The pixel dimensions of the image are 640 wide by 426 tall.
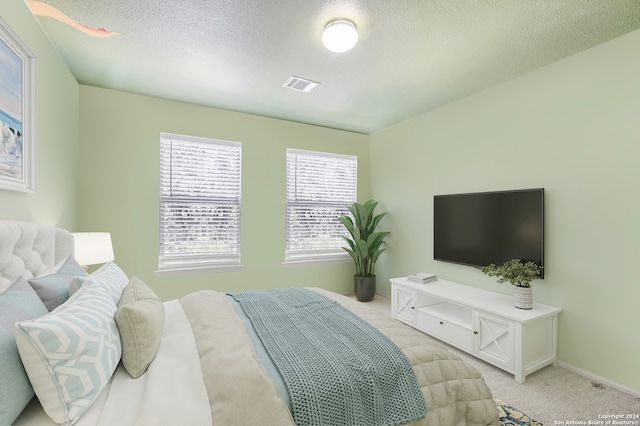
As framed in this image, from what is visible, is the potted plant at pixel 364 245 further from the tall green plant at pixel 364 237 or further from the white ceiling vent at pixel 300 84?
the white ceiling vent at pixel 300 84

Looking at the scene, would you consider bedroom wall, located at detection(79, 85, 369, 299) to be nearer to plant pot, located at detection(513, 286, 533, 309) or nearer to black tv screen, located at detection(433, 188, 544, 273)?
black tv screen, located at detection(433, 188, 544, 273)

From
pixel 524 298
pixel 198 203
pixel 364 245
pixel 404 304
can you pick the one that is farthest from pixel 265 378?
pixel 364 245

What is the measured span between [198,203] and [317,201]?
164 cm

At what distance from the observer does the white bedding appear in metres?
0.94

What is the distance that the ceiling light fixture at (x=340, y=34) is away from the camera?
79.4 inches

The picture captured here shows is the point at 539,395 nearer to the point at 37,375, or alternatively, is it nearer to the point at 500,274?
the point at 500,274

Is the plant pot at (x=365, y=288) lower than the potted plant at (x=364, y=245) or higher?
lower

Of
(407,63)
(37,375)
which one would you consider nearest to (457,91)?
(407,63)

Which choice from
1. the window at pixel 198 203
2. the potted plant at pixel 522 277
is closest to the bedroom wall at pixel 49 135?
the window at pixel 198 203

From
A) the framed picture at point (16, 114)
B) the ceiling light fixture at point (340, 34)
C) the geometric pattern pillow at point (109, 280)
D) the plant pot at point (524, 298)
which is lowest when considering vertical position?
the plant pot at point (524, 298)

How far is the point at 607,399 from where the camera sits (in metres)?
2.06

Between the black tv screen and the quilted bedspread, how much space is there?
1702 millimetres

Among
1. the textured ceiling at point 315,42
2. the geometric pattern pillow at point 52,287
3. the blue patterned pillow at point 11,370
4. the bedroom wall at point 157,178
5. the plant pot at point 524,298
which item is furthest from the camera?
the bedroom wall at point 157,178

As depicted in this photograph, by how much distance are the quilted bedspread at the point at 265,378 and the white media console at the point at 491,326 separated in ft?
3.57
